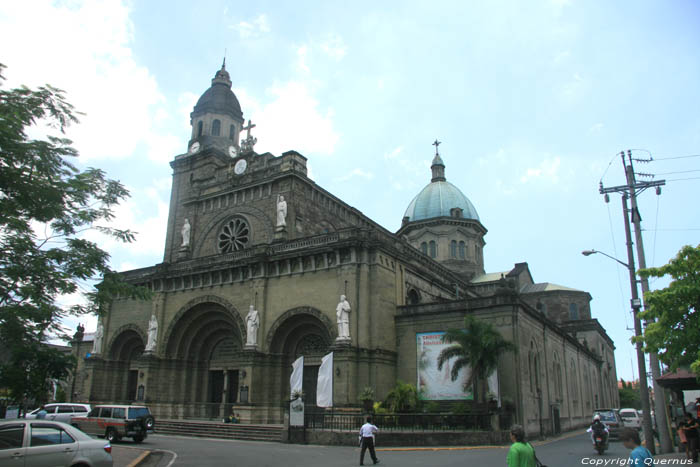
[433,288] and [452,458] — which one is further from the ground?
[433,288]

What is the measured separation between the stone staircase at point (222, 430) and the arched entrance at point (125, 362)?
1044 cm

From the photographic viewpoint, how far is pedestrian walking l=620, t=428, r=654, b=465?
738cm

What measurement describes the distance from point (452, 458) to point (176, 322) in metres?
24.9

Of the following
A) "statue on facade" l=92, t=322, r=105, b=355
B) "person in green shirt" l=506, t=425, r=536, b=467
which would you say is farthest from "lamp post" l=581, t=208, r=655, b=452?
"statue on facade" l=92, t=322, r=105, b=355

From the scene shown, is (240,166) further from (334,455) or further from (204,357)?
(334,455)

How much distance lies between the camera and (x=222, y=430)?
93.7ft

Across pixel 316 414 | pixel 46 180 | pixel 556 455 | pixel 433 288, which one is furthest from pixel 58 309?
pixel 433 288

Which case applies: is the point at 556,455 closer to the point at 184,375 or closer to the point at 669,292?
the point at 669,292

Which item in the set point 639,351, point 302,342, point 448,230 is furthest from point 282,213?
point 448,230

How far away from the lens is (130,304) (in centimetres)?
4172

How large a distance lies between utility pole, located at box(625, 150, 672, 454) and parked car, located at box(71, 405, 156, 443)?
20291 millimetres

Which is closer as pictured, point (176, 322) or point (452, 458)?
point (452, 458)

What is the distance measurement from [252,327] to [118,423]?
1065cm

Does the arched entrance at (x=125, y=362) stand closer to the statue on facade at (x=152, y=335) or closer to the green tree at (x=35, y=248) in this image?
the statue on facade at (x=152, y=335)
